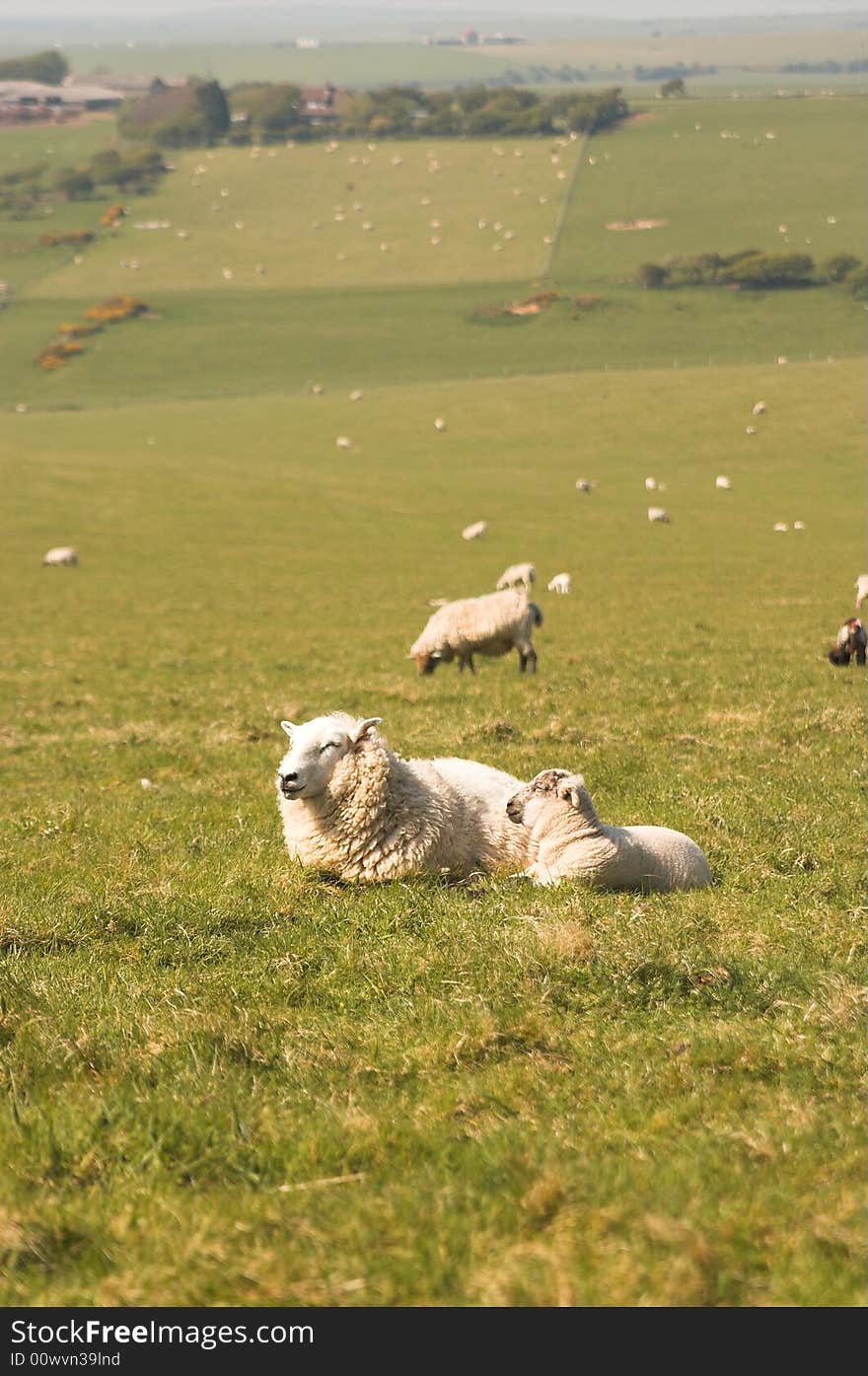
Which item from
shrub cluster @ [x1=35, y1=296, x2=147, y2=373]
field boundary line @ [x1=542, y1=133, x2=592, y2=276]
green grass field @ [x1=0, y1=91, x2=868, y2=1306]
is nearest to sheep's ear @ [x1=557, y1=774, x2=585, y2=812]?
green grass field @ [x1=0, y1=91, x2=868, y2=1306]

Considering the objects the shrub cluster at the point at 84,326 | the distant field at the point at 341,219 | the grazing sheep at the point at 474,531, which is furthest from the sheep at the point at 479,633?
the distant field at the point at 341,219

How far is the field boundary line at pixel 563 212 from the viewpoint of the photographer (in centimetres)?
13925

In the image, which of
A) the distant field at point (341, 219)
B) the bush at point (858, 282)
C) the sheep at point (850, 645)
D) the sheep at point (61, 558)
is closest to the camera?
the sheep at point (850, 645)

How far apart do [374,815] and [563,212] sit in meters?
159

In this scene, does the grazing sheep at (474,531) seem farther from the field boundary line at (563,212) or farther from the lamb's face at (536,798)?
the field boundary line at (563,212)

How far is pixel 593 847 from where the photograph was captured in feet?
31.3

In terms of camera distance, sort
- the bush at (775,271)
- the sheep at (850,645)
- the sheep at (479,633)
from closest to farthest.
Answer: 1. the sheep at (850,645)
2. the sheep at (479,633)
3. the bush at (775,271)

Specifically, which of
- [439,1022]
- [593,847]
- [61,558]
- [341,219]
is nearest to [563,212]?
[341,219]

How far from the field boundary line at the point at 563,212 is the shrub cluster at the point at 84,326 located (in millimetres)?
43411

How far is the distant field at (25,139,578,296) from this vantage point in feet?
469

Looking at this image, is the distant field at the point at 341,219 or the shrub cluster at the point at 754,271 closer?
the shrub cluster at the point at 754,271

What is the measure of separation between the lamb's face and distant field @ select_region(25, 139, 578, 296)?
133 meters

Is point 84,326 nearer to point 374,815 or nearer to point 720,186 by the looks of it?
point 720,186

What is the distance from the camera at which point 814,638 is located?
27.1 m
